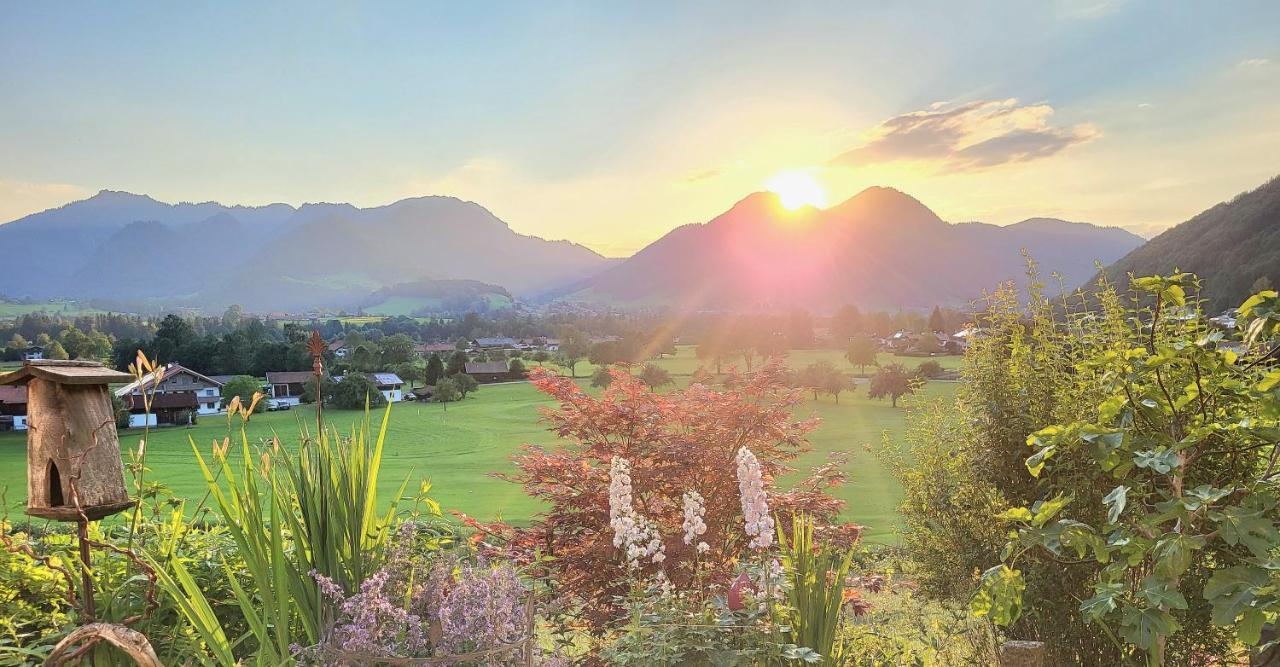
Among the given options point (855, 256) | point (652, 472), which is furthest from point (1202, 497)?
point (855, 256)

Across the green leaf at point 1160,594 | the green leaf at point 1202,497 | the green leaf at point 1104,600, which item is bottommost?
the green leaf at point 1104,600

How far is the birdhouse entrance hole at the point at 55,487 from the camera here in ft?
7.48

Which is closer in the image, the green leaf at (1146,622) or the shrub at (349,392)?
the green leaf at (1146,622)

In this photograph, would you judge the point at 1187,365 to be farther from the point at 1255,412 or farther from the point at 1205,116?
the point at 1205,116

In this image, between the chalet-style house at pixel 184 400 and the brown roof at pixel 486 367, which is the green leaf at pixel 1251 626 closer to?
the chalet-style house at pixel 184 400

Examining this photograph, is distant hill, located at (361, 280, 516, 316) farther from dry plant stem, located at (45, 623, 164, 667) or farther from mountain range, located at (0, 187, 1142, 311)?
dry plant stem, located at (45, 623, 164, 667)

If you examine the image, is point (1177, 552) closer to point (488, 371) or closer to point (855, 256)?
point (488, 371)

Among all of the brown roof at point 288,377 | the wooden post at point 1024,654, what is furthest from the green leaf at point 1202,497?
the brown roof at point 288,377

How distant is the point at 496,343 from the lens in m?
25.5

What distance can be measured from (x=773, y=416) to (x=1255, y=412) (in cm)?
232

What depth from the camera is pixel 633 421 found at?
4.28m

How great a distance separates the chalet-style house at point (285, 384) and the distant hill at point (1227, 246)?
56.1 ft

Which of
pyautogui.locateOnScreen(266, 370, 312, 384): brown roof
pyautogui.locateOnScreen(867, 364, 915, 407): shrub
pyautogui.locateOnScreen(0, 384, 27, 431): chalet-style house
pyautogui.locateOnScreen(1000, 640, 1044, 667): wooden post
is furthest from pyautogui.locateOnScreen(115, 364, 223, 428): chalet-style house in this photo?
pyautogui.locateOnScreen(867, 364, 915, 407): shrub

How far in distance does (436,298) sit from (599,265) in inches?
1648
